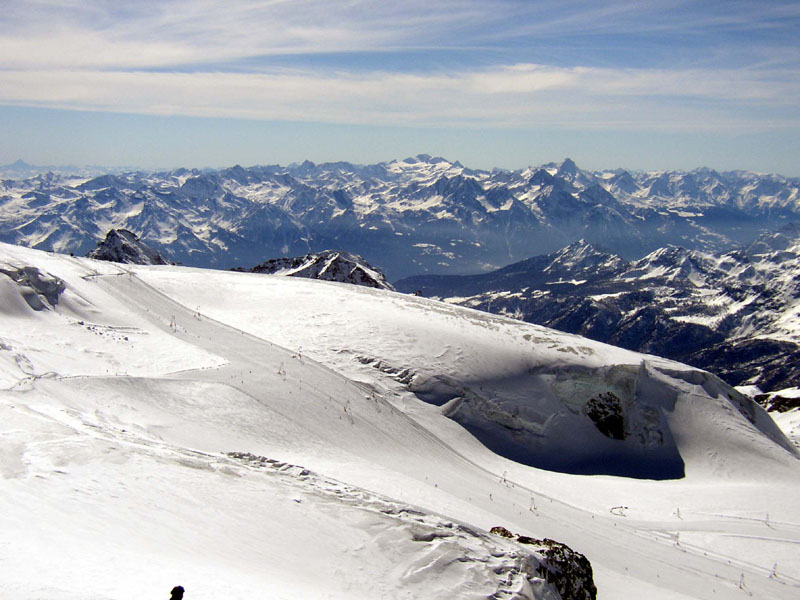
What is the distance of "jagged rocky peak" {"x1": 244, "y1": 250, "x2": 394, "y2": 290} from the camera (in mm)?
148750

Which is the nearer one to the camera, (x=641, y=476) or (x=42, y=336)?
(x=42, y=336)

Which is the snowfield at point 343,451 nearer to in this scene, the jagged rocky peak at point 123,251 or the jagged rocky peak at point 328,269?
the jagged rocky peak at point 328,269

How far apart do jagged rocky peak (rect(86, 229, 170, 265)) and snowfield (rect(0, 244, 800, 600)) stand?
10940cm

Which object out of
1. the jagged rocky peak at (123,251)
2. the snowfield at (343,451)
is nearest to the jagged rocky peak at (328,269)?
the jagged rocky peak at (123,251)

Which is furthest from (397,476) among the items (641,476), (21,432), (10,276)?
(10,276)

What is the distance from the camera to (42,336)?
2930 cm

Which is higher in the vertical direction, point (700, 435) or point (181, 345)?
point (181, 345)

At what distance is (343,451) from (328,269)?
427ft

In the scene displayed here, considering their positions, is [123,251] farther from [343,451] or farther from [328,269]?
[343,451]

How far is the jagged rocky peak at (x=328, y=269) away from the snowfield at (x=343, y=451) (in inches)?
3728

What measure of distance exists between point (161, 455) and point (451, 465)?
53.1 ft

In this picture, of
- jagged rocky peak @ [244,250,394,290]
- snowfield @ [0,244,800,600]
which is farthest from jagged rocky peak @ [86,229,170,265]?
snowfield @ [0,244,800,600]

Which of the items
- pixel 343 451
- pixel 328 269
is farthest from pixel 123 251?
pixel 343 451

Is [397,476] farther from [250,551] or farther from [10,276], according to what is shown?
[10,276]
